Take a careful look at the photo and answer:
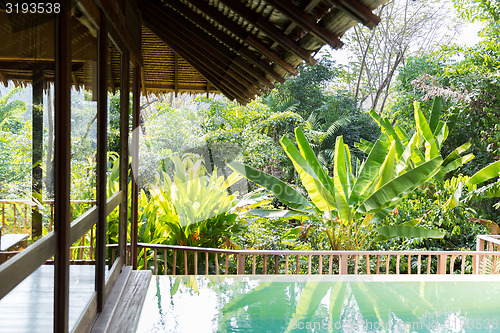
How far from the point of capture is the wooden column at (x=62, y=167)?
157cm

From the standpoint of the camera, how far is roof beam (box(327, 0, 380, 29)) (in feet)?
5.95

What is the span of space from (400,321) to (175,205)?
3018 mm

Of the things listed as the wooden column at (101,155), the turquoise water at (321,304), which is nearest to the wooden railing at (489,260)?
the turquoise water at (321,304)

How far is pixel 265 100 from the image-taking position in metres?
14.3

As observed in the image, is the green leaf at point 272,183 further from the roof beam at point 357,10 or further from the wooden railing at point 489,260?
the roof beam at point 357,10

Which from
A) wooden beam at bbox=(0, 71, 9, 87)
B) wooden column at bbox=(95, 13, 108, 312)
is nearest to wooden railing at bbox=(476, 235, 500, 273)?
wooden column at bbox=(95, 13, 108, 312)

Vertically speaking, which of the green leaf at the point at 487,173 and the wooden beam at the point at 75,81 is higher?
the wooden beam at the point at 75,81

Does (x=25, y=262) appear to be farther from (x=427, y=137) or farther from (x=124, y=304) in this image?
(x=427, y=137)

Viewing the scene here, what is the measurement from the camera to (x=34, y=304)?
1367mm

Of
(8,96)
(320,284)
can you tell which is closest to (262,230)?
(320,284)

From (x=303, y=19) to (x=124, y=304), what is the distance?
7.00ft

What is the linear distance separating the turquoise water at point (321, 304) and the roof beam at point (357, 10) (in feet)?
8.61

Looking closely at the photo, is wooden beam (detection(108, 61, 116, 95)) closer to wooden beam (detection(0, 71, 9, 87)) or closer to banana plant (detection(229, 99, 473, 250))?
wooden beam (detection(0, 71, 9, 87))

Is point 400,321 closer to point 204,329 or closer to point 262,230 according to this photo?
point 204,329
